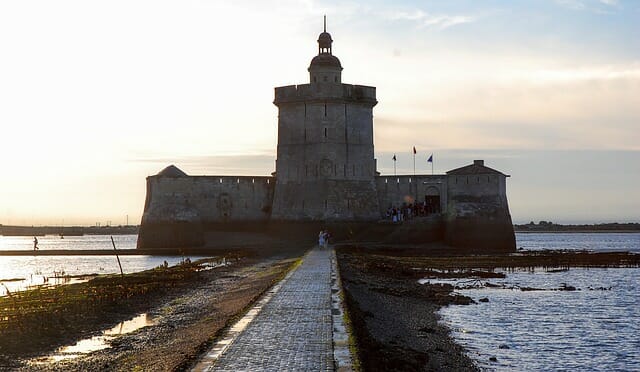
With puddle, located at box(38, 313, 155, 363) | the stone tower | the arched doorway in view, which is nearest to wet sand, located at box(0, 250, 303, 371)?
puddle, located at box(38, 313, 155, 363)

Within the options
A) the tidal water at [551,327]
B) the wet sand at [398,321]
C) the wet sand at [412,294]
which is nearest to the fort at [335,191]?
the wet sand at [412,294]

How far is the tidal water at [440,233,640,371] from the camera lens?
61.9ft

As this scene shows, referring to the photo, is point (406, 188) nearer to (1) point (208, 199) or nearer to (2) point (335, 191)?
(2) point (335, 191)

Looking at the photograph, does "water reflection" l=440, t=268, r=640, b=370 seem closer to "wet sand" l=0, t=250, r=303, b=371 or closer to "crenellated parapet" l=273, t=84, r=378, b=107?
"wet sand" l=0, t=250, r=303, b=371

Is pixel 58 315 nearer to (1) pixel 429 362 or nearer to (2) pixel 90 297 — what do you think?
(2) pixel 90 297

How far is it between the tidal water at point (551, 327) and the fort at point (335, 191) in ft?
61.1

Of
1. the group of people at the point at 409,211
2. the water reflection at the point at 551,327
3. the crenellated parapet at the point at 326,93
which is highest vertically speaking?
the crenellated parapet at the point at 326,93

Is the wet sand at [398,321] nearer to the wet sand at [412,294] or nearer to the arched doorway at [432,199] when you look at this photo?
the wet sand at [412,294]

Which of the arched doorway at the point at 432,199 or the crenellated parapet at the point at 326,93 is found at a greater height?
the crenellated parapet at the point at 326,93

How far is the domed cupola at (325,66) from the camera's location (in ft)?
187

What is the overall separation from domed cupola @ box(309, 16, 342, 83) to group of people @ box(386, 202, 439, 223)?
30.9ft

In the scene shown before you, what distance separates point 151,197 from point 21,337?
135 feet

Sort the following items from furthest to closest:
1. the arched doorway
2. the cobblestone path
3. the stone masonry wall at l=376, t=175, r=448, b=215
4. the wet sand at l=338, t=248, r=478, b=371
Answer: the stone masonry wall at l=376, t=175, r=448, b=215 < the arched doorway < the wet sand at l=338, t=248, r=478, b=371 < the cobblestone path

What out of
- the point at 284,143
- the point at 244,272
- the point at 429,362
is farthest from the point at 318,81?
the point at 429,362
